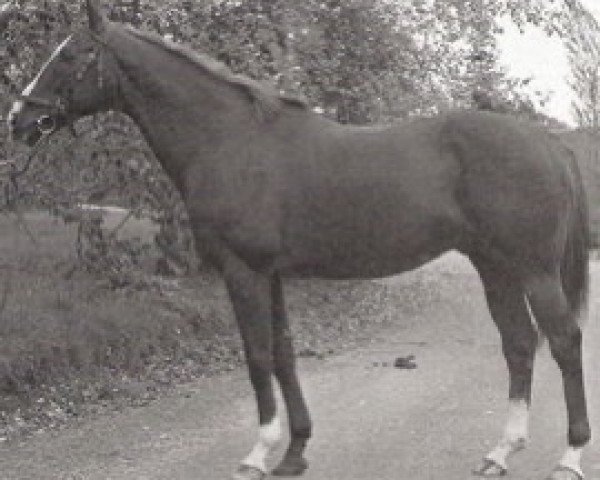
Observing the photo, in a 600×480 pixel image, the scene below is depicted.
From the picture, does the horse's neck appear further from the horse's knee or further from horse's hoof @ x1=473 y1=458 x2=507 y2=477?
horse's hoof @ x1=473 y1=458 x2=507 y2=477

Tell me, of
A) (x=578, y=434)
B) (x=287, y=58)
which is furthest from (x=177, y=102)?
(x=287, y=58)

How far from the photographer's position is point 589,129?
87.1 ft

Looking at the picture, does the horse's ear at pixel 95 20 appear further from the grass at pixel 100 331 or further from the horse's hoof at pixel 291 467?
the horse's hoof at pixel 291 467

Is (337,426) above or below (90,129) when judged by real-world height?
below

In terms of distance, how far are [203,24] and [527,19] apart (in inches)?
271

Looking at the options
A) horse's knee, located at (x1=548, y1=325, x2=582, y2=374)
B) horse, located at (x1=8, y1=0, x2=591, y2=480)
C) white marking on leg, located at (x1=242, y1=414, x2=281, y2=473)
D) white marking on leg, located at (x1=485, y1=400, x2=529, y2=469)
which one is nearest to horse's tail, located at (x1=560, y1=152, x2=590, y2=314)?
horse, located at (x1=8, y1=0, x2=591, y2=480)

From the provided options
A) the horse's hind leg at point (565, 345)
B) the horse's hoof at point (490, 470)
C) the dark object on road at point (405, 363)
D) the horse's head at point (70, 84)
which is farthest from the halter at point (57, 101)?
the dark object on road at point (405, 363)

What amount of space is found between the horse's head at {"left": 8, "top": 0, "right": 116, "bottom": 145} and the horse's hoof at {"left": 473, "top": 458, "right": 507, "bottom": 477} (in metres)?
2.81

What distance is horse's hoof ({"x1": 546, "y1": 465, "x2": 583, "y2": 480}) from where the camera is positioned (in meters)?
5.06

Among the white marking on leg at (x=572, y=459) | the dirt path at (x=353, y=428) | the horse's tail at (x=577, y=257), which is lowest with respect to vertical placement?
the dirt path at (x=353, y=428)

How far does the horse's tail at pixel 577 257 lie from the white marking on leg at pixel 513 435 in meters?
0.64

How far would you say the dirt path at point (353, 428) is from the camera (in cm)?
543

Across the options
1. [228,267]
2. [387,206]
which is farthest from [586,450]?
[228,267]

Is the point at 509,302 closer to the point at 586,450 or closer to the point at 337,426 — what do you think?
the point at 586,450
